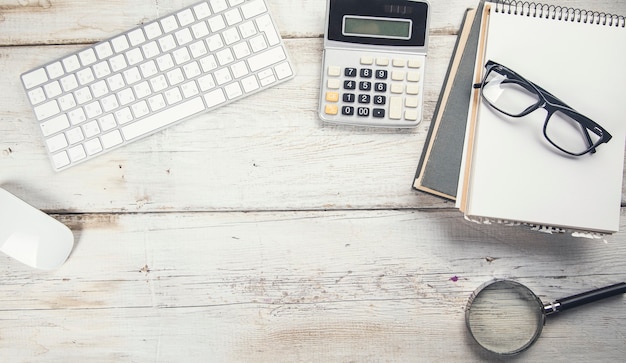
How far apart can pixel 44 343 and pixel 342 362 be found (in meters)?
0.41

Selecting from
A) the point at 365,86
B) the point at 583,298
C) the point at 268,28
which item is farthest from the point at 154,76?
the point at 583,298

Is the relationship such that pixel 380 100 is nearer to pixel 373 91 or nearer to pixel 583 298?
pixel 373 91

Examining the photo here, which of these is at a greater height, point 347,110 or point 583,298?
point 347,110

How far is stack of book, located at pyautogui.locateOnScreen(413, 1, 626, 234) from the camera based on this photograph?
2.53ft

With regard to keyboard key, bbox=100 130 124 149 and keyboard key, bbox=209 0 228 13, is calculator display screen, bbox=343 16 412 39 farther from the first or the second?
keyboard key, bbox=100 130 124 149

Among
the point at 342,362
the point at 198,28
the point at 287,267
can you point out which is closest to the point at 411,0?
the point at 198,28

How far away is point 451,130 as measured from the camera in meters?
0.80

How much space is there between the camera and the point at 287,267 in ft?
2.66

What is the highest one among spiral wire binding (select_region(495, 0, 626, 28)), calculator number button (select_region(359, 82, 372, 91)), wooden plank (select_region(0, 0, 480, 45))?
spiral wire binding (select_region(495, 0, 626, 28))

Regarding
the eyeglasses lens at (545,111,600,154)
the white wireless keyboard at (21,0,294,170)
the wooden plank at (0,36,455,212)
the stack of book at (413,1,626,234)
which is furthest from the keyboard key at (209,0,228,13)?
the eyeglasses lens at (545,111,600,154)

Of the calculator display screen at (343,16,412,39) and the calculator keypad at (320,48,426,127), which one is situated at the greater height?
the calculator display screen at (343,16,412,39)

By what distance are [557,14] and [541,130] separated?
0.16 metres

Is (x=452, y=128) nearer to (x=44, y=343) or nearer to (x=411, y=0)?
(x=411, y=0)

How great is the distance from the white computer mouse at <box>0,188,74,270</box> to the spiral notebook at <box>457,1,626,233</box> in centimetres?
53
